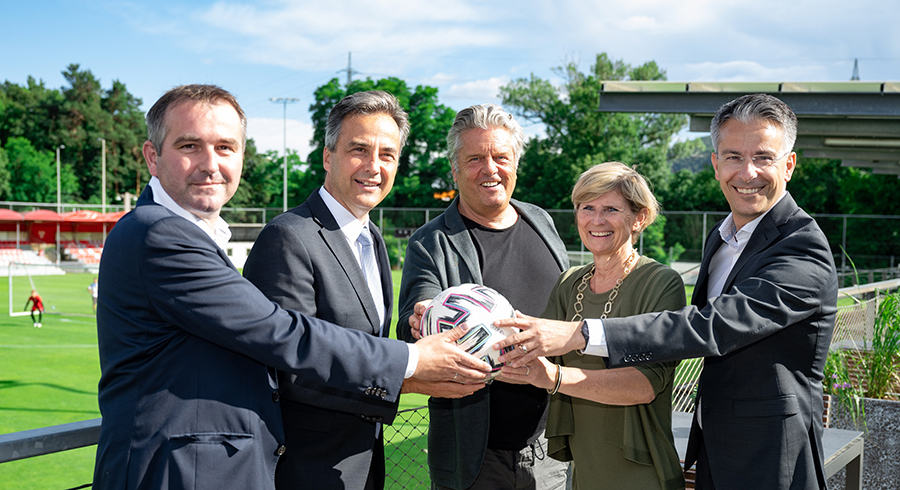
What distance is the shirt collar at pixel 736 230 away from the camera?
9.34 ft

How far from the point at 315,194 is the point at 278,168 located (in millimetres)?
63968

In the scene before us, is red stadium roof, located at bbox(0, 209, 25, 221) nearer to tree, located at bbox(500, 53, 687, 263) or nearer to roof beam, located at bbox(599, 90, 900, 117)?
tree, located at bbox(500, 53, 687, 263)

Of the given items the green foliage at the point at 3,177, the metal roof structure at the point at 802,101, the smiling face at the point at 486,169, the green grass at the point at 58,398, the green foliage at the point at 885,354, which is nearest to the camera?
the smiling face at the point at 486,169

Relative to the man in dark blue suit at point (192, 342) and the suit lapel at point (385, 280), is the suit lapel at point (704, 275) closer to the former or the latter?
the suit lapel at point (385, 280)

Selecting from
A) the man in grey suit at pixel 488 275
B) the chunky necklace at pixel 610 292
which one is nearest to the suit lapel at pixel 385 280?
the man in grey suit at pixel 488 275

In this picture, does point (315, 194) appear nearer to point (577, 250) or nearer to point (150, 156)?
point (150, 156)

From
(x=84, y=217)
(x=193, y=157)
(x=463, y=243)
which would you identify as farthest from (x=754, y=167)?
(x=84, y=217)

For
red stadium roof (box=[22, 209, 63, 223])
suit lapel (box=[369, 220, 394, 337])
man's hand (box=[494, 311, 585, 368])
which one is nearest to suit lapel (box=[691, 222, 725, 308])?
man's hand (box=[494, 311, 585, 368])

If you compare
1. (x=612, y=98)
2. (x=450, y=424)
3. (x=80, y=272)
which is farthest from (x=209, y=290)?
(x=80, y=272)

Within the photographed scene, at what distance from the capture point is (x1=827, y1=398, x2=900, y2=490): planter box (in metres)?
5.07

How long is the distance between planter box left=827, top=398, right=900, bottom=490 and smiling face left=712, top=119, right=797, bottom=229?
10.7 feet

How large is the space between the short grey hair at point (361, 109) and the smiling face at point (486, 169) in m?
0.52

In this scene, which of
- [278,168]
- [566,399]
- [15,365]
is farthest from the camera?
[278,168]

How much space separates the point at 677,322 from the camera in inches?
101
